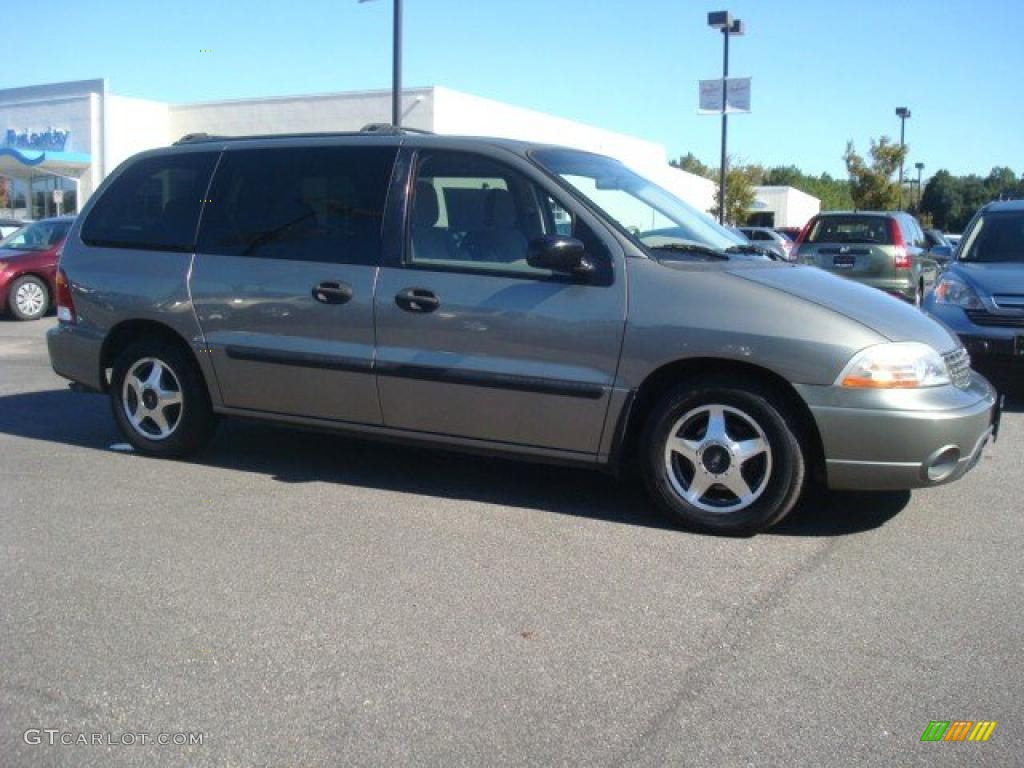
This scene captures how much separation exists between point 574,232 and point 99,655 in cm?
281

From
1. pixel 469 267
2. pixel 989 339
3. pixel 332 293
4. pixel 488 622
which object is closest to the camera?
pixel 488 622

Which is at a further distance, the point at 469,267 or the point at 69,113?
the point at 69,113

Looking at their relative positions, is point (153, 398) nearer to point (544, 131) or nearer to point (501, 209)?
point (501, 209)

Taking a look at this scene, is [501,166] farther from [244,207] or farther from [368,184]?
[244,207]

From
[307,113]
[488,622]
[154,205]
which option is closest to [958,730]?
[488,622]

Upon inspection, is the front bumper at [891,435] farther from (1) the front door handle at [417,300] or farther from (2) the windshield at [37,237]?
(2) the windshield at [37,237]

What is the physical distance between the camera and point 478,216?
213 inches

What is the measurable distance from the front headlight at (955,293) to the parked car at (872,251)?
607 cm

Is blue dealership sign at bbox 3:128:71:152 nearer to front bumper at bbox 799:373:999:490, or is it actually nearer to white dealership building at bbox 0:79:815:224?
white dealership building at bbox 0:79:815:224

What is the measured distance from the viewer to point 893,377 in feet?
15.1

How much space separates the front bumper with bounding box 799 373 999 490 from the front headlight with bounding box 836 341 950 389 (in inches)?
1.4

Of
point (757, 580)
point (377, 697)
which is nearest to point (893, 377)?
point (757, 580)

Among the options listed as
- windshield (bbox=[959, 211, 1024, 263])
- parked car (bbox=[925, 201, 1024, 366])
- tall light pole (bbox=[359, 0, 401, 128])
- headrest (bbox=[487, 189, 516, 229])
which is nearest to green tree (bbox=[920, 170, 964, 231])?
tall light pole (bbox=[359, 0, 401, 128])

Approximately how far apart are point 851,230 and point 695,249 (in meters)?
10.7
